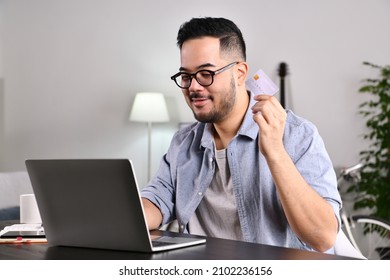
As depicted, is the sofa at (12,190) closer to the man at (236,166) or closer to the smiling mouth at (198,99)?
the man at (236,166)

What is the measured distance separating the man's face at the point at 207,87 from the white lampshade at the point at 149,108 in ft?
11.0

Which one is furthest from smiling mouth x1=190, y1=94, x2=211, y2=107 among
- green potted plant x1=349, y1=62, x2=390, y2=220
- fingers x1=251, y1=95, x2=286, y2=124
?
green potted plant x1=349, y1=62, x2=390, y2=220

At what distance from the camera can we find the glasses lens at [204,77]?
2072 millimetres

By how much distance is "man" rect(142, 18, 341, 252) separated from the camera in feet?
5.99

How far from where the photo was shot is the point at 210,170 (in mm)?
2160

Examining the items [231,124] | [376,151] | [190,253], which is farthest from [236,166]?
[376,151]

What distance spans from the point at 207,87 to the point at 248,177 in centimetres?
30

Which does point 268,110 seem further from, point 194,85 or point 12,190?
point 12,190

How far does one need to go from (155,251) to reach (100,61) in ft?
15.0

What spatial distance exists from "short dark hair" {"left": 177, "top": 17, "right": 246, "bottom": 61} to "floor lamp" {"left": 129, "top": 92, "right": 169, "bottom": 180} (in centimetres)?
329

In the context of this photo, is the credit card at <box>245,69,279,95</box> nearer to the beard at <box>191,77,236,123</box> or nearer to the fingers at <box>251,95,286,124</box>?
the fingers at <box>251,95,286,124</box>

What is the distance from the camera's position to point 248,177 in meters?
2.07

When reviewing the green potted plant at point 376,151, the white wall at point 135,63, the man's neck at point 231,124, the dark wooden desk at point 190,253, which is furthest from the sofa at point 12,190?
the green potted plant at point 376,151
